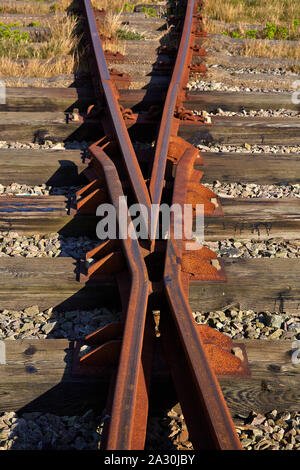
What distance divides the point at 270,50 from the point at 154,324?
5358 mm

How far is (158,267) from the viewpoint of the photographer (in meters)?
2.60

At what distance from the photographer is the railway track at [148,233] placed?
1.96 meters

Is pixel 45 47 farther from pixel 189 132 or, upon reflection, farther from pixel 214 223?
pixel 214 223

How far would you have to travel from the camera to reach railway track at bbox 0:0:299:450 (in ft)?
6.42

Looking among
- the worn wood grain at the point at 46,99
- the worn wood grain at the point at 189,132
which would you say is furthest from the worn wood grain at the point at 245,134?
the worn wood grain at the point at 46,99

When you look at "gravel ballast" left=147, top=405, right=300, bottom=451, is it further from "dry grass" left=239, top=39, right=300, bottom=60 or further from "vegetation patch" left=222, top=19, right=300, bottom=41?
"vegetation patch" left=222, top=19, right=300, bottom=41

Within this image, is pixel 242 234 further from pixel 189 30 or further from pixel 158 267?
pixel 189 30

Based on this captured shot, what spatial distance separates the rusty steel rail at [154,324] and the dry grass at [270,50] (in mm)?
3575

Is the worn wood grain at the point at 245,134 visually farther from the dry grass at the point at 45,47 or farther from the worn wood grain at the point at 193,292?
the dry grass at the point at 45,47

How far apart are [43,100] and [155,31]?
2.86m

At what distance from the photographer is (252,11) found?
8.00 metres

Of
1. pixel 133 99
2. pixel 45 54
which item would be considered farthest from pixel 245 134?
pixel 45 54

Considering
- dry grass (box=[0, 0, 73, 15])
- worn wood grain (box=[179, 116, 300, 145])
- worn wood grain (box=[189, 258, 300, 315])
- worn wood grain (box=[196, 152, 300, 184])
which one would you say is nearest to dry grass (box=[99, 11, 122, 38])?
dry grass (box=[0, 0, 73, 15])

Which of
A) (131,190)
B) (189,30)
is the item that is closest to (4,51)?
(189,30)
